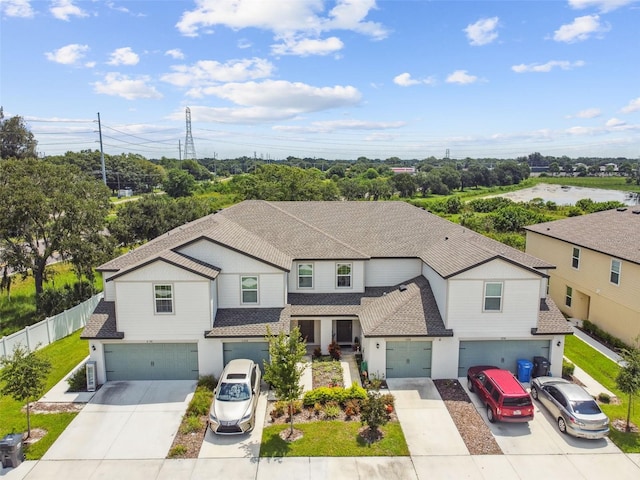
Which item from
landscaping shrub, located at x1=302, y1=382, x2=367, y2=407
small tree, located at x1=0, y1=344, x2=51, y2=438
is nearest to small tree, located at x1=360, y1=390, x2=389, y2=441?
landscaping shrub, located at x1=302, y1=382, x2=367, y2=407

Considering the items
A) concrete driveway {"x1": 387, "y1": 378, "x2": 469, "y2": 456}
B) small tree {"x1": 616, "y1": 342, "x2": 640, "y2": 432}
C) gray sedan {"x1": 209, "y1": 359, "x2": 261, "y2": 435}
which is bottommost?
concrete driveway {"x1": 387, "y1": 378, "x2": 469, "y2": 456}

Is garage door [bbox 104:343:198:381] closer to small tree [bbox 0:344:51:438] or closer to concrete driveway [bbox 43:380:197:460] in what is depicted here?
concrete driveway [bbox 43:380:197:460]

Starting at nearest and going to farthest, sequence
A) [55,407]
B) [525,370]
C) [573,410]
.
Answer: [573,410] < [55,407] < [525,370]

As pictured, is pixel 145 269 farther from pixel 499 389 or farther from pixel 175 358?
pixel 499 389

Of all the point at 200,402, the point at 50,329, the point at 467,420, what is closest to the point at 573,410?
the point at 467,420

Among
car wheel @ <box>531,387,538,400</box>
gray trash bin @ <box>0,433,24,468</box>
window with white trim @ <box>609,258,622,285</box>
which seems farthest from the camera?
window with white trim @ <box>609,258,622,285</box>

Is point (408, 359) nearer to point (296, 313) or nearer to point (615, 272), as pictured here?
point (296, 313)
